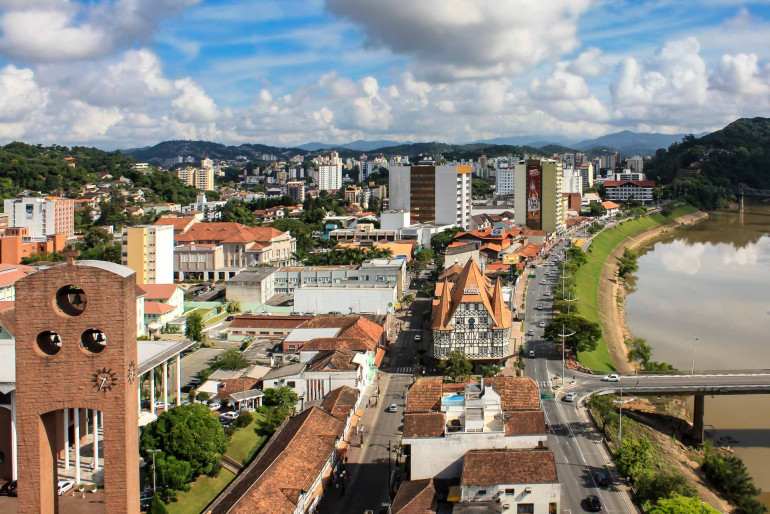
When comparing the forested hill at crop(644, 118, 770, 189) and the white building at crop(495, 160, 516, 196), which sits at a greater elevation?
the forested hill at crop(644, 118, 770, 189)

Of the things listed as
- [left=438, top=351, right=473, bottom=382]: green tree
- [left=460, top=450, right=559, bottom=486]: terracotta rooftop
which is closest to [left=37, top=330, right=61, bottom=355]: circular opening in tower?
[left=460, top=450, right=559, bottom=486]: terracotta rooftop

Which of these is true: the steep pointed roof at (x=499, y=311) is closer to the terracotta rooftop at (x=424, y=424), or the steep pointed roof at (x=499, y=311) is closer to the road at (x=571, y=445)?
the road at (x=571, y=445)

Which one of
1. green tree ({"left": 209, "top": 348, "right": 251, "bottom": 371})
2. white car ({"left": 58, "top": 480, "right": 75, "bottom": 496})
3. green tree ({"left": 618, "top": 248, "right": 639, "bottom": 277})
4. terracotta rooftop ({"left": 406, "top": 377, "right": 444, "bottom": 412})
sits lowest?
white car ({"left": 58, "top": 480, "right": 75, "bottom": 496})

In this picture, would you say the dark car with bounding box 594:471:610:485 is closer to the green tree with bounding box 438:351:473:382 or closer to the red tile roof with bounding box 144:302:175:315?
the green tree with bounding box 438:351:473:382

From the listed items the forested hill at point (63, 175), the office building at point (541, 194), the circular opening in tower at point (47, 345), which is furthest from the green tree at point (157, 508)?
the forested hill at point (63, 175)

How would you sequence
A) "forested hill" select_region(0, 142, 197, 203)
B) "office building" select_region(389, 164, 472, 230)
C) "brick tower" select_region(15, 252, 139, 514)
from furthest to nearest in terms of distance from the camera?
"forested hill" select_region(0, 142, 197, 203) < "office building" select_region(389, 164, 472, 230) < "brick tower" select_region(15, 252, 139, 514)
